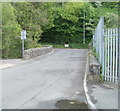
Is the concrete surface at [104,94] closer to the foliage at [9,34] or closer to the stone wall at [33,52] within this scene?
the stone wall at [33,52]

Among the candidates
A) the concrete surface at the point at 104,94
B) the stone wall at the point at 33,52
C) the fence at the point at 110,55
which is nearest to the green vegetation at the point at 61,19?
the stone wall at the point at 33,52

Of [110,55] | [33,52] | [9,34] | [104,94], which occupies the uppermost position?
[9,34]

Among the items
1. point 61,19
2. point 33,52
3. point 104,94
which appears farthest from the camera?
point 61,19

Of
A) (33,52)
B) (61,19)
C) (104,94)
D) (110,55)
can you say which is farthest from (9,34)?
(61,19)

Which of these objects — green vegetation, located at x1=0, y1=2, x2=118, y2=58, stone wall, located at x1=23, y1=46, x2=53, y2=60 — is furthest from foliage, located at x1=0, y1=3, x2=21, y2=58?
green vegetation, located at x1=0, y1=2, x2=118, y2=58

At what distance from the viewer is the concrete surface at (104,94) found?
18.3ft

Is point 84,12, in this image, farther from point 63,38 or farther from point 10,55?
point 10,55

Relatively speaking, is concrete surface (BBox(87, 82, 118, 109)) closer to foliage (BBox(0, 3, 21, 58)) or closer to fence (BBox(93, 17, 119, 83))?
fence (BBox(93, 17, 119, 83))


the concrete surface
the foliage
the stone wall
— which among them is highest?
the foliage

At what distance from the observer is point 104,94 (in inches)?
259

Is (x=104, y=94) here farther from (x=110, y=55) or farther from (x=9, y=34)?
(x=9, y=34)

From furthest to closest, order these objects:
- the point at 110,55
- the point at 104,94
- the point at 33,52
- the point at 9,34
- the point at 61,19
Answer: the point at 61,19
the point at 33,52
the point at 9,34
the point at 110,55
the point at 104,94

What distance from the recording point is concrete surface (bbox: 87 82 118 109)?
5.57 metres

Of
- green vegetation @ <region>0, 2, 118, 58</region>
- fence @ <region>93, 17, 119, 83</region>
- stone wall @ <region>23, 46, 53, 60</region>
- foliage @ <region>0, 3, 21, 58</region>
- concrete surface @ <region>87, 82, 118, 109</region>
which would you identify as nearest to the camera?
concrete surface @ <region>87, 82, 118, 109</region>
